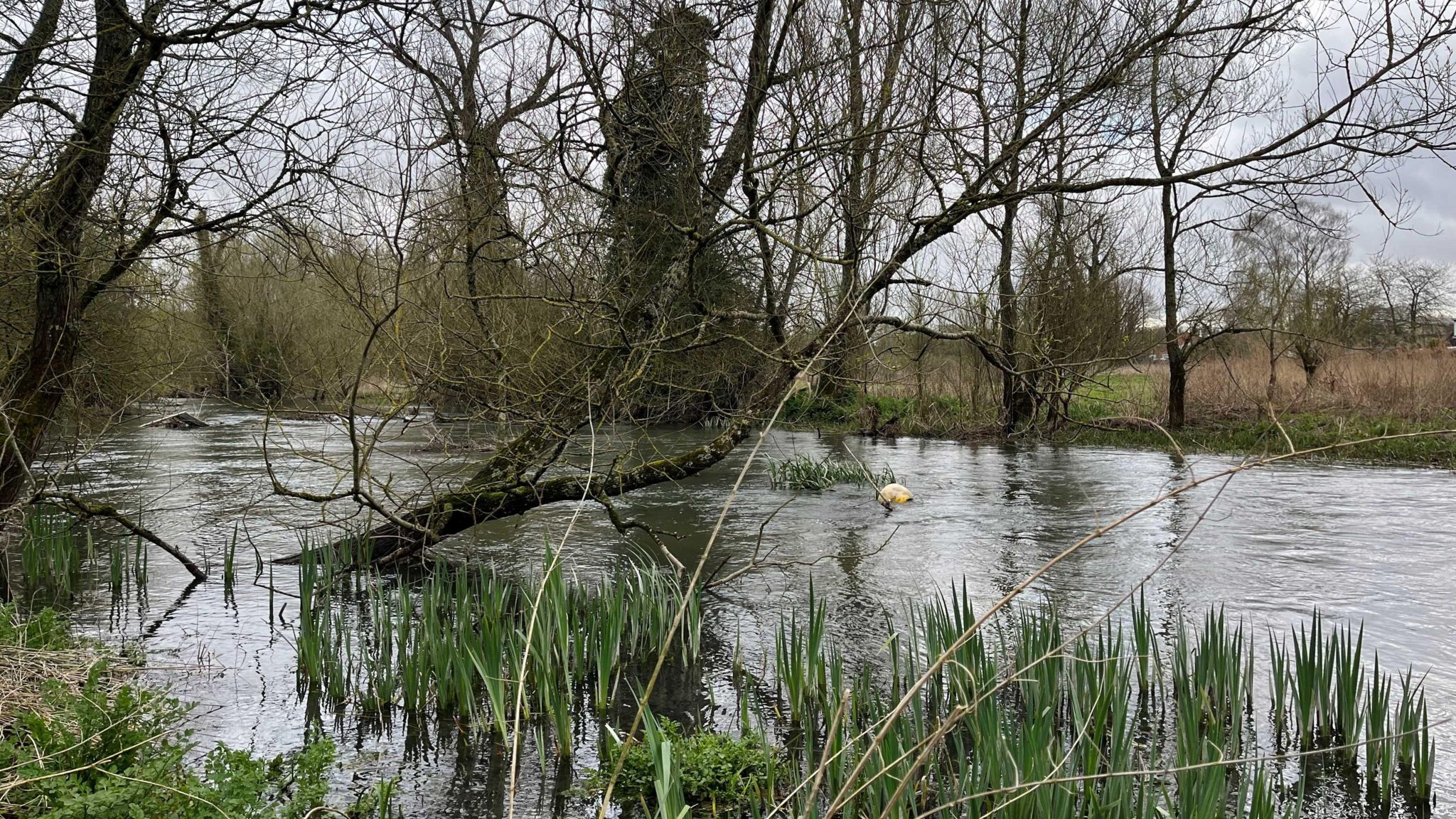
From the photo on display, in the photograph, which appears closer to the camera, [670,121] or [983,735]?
[983,735]

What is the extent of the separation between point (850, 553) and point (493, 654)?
16.9ft

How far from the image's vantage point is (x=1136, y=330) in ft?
64.7

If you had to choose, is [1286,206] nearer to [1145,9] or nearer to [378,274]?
[1145,9]

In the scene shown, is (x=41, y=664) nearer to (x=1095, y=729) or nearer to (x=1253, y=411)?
(x=1095, y=729)

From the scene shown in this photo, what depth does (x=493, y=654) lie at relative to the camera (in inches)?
197

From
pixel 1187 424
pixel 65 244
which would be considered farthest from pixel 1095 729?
pixel 1187 424

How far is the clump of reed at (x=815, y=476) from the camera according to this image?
13.8m

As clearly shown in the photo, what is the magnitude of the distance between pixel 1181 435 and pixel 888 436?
5.71 metres

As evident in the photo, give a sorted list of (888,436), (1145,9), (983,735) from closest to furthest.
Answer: (983,735) < (1145,9) < (888,436)

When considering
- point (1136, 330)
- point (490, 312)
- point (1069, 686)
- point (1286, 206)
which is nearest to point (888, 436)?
point (1136, 330)

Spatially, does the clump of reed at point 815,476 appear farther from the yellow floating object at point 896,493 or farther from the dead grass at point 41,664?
the dead grass at point 41,664

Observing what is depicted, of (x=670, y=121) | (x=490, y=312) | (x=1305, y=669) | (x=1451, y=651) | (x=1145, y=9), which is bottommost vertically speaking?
(x=1451, y=651)

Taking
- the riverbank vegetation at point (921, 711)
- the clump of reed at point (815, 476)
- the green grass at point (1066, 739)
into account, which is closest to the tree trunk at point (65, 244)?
the riverbank vegetation at point (921, 711)

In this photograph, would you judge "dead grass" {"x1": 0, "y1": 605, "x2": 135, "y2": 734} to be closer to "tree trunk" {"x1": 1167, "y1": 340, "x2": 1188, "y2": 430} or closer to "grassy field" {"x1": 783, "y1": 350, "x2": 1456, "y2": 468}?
"grassy field" {"x1": 783, "y1": 350, "x2": 1456, "y2": 468}
